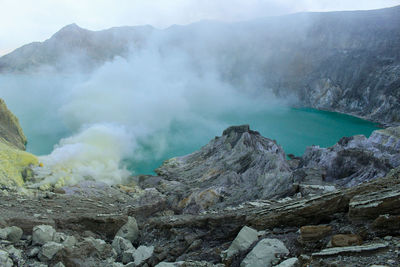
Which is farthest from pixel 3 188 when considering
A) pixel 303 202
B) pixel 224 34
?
pixel 224 34

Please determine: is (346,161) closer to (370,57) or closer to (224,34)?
(370,57)

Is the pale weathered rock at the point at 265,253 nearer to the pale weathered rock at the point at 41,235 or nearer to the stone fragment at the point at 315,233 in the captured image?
the stone fragment at the point at 315,233

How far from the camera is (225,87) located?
9075cm

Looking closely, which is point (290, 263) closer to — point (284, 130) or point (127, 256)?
point (127, 256)

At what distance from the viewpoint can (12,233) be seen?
26.0 feet

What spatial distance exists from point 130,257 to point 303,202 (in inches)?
188

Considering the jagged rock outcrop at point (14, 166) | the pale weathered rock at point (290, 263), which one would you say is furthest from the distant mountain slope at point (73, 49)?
the pale weathered rock at point (290, 263)

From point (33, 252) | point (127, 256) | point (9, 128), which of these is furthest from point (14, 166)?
point (127, 256)

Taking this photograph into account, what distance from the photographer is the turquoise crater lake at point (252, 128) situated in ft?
117

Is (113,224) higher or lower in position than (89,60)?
lower

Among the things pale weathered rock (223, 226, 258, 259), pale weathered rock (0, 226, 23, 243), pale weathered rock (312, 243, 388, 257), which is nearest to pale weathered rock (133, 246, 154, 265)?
pale weathered rock (223, 226, 258, 259)

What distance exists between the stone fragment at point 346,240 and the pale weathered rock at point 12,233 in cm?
764

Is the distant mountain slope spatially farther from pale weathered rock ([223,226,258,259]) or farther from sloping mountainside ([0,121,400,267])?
pale weathered rock ([223,226,258,259])

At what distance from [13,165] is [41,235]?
13.8m
